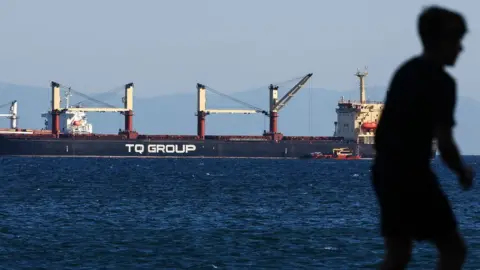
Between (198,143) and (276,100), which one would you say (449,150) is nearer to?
(198,143)

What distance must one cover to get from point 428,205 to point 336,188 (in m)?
47.8

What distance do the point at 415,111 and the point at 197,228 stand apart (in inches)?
918

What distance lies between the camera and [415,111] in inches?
204

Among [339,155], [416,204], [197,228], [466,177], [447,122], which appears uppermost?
[447,122]

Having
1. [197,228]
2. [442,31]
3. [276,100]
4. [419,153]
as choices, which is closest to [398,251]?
[419,153]

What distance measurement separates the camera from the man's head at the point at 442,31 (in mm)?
5250

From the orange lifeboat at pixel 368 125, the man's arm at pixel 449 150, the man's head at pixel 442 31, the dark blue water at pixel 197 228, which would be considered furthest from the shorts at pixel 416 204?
the orange lifeboat at pixel 368 125

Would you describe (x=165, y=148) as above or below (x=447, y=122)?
below

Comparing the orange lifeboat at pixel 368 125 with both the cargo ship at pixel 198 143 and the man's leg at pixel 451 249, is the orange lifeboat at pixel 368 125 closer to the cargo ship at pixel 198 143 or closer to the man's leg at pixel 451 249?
the cargo ship at pixel 198 143

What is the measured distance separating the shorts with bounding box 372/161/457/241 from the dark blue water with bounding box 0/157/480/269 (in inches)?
578

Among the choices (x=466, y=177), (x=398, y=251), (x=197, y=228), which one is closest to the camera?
(x=466, y=177)

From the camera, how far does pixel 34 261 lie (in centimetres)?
2047

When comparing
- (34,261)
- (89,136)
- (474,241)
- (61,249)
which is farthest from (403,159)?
(89,136)

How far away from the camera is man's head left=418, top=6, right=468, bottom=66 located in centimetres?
525
